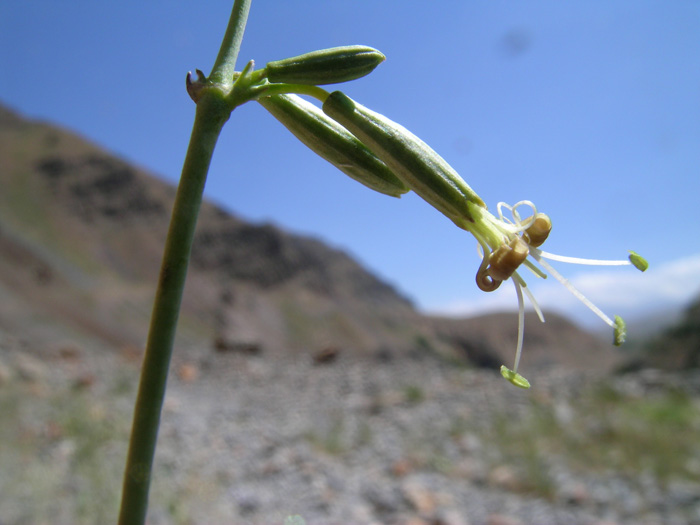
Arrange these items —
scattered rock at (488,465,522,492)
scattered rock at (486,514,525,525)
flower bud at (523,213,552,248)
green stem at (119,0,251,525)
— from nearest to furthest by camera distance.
Result: 1. green stem at (119,0,251,525)
2. flower bud at (523,213,552,248)
3. scattered rock at (486,514,525,525)
4. scattered rock at (488,465,522,492)

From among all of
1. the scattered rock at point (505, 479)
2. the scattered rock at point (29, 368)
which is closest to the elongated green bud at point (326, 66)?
the scattered rock at point (505, 479)

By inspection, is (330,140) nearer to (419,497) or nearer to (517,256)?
(517,256)

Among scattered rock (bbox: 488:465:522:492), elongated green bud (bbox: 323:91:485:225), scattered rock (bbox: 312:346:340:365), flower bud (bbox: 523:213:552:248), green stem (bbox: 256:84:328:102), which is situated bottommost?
flower bud (bbox: 523:213:552:248)

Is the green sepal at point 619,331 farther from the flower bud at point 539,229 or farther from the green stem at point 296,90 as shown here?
the green stem at point 296,90

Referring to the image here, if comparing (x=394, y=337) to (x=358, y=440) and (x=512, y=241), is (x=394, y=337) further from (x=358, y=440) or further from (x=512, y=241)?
(x=512, y=241)

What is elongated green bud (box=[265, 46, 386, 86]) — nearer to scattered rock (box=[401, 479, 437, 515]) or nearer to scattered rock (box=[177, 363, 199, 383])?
scattered rock (box=[401, 479, 437, 515])

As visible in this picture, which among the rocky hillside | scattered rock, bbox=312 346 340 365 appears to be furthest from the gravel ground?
the rocky hillside

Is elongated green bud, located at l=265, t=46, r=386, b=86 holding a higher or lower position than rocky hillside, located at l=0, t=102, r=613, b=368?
lower
